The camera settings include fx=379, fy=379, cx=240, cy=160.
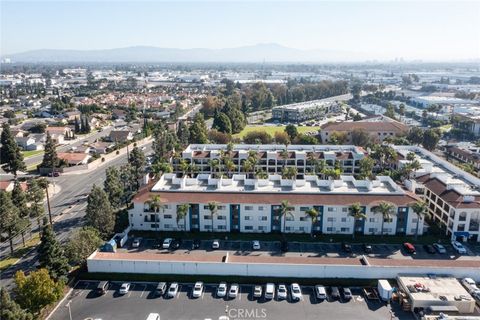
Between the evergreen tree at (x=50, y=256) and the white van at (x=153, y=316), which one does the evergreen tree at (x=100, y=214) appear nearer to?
the evergreen tree at (x=50, y=256)

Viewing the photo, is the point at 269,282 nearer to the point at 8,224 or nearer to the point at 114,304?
the point at 114,304

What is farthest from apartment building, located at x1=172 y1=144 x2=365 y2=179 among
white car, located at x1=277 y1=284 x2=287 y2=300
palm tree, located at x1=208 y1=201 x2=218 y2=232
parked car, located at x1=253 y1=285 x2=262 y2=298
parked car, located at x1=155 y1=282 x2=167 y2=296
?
parked car, located at x1=253 y1=285 x2=262 y2=298

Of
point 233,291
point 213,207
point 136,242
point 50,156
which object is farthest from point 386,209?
point 50,156

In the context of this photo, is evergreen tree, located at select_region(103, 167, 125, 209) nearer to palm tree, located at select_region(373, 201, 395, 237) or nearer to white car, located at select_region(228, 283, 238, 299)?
white car, located at select_region(228, 283, 238, 299)

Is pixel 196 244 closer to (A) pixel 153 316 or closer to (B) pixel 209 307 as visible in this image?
(B) pixel 209 307

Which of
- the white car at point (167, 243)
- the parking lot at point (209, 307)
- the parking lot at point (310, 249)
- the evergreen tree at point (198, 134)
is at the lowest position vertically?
the parking lot at point (209, 307)

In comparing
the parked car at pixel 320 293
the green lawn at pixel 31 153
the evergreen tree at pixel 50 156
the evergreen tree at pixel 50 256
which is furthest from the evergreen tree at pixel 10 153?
the parked car at pixel 320 293
